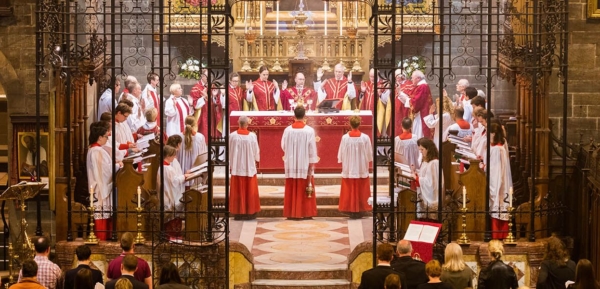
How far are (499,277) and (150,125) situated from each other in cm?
932

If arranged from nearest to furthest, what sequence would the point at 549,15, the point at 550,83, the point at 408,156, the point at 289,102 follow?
the point at 549,15
the point at 550,83
the point at 408,156
the point at 289,102

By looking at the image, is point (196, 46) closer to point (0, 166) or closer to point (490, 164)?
point (0, 166)

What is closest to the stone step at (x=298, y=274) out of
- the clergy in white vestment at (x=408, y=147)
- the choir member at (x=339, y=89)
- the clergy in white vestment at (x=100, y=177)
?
the clergy in white vestment at (x=100, y=177)

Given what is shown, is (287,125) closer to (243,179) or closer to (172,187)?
(243,179)

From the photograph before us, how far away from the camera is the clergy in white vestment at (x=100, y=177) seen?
17609mm

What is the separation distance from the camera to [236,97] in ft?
82.8

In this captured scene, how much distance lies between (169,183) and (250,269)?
5.45 ft

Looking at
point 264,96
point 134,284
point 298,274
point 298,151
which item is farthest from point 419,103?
point 134,284

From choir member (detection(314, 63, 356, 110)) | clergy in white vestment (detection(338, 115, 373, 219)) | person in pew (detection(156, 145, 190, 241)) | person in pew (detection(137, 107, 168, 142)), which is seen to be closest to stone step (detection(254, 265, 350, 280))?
person in pew (detection(156, 145, 190, 241))

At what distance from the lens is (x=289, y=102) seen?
25250mm

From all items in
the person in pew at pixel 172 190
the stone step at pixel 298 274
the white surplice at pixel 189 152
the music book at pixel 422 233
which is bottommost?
the stone step at pixel 298 274

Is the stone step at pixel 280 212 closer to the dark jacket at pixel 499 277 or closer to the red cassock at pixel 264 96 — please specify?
the red cassock at pixel 264 96

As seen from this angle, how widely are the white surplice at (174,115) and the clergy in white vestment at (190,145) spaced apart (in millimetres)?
2460

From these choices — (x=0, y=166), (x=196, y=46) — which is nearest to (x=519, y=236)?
(x=0, y=166)
